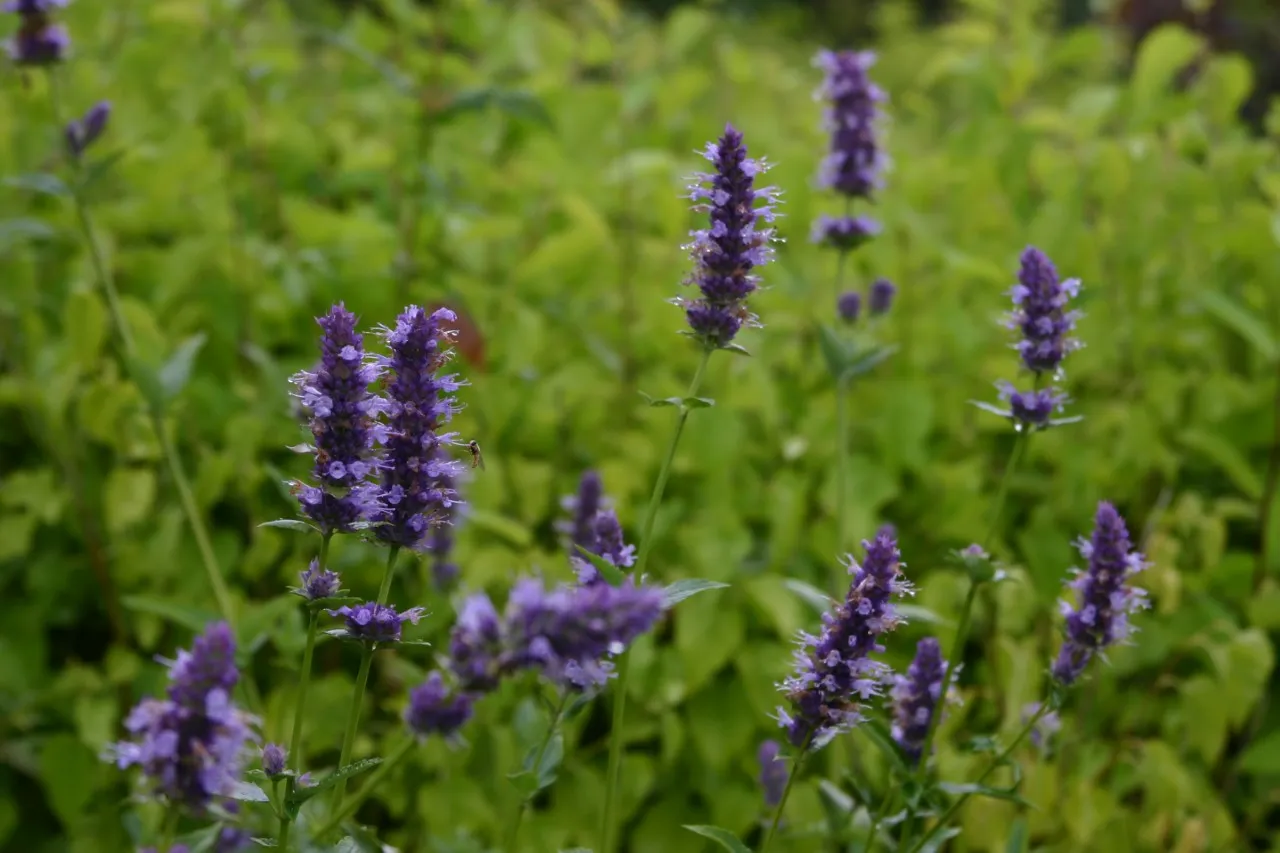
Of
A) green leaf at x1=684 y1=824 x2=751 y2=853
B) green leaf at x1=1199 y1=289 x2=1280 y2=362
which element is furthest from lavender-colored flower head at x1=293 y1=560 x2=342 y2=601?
green leaf at x1=1199 y1=289 x2=1280 y2=362

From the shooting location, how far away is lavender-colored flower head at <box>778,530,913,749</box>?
1.33 m

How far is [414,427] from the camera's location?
1.23 m

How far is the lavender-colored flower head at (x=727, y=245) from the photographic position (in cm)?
134

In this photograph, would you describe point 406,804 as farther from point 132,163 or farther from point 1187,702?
point 132,163

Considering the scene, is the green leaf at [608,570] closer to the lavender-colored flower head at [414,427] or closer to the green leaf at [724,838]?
the lavender-colored flower head at [414,427]

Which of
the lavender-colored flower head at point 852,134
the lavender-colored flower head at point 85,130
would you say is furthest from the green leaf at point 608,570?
the lavender-colored flower head at point 85,130

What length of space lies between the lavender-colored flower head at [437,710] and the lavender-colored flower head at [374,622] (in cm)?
20

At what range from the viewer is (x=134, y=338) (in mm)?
2684

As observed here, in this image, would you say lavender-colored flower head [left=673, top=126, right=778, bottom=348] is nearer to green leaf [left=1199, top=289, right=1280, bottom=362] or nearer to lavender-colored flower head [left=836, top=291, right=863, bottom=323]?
lavender-colored flower head [left=836, top=291, right=863, bottom=323]

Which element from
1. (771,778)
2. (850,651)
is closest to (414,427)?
(850,651)

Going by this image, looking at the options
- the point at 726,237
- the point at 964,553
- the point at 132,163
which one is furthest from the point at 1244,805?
the point at 132,163

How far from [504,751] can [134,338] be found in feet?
4.29

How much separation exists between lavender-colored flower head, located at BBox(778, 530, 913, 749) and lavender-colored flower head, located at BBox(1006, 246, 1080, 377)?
1.35 feet

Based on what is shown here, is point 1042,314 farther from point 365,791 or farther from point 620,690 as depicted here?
point 365,791
